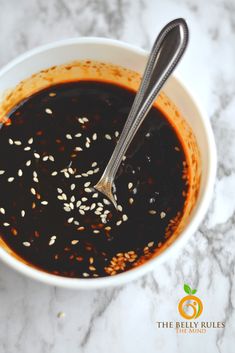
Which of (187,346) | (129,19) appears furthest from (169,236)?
(129,19)

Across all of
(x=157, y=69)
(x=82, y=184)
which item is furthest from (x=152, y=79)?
(x=82, y=184)

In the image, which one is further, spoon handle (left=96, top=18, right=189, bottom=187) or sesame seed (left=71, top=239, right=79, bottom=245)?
sesame seed (left=71, top=239, right=79, bottom=245)

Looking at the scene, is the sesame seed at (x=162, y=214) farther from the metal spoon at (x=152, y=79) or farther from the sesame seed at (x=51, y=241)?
the sesame seed at (x=51, y=241)

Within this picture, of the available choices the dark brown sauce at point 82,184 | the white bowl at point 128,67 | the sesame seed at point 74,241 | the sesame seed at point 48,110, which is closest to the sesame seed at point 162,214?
the dark brown sauce at point 82,184

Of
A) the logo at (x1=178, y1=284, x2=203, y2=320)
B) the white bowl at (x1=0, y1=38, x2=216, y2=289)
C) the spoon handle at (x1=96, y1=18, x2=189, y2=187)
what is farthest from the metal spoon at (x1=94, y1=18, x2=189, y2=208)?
the logo at (x1=178, y1=284, x2=203, y2=320)

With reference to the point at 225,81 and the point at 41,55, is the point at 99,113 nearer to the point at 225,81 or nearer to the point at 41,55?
the point at 41,55

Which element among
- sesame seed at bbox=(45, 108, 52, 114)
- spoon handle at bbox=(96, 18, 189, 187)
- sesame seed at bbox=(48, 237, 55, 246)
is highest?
spoon handle at bbox=(96, 18, 189, 187)

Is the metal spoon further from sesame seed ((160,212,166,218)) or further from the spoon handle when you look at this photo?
sesame seed ((160,212,166,218))

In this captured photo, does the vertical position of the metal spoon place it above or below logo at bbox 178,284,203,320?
above
